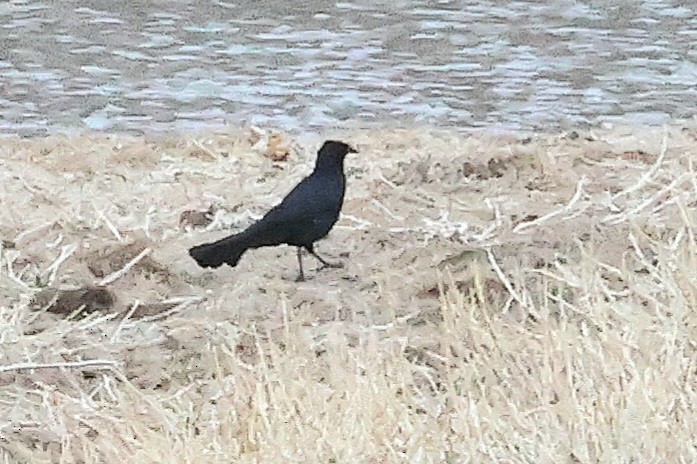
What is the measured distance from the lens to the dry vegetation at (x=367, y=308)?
3.54 metres

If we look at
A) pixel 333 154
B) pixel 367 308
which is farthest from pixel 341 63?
pixel 367 308

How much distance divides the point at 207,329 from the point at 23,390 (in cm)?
61

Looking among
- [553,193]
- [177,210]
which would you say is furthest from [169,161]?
[553,193]

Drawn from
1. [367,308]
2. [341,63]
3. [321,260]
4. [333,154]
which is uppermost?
[333,154]

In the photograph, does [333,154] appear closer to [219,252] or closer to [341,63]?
[219,252]

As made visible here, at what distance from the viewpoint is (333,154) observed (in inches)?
225

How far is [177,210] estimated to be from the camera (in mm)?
6367

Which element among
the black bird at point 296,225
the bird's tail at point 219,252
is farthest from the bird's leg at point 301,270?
the bird's tail at point 219,252

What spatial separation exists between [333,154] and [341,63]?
5.35 meters

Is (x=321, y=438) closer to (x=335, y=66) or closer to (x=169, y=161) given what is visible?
(x=169, y=161)

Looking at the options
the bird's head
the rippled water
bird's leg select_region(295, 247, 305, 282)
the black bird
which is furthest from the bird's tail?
the rippled water

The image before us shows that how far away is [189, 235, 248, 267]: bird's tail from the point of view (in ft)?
17.2

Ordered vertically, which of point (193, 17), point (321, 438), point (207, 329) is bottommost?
point (193, 17)

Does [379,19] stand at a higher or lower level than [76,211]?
lower
